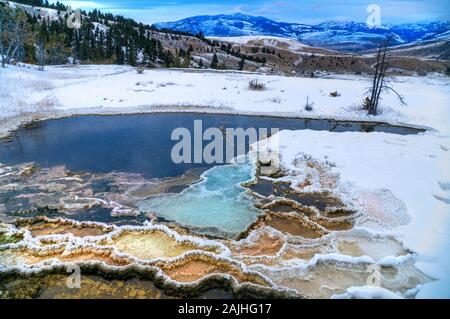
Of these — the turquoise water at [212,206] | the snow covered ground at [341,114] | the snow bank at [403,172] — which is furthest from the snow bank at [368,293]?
the turquoise water at [212,206]

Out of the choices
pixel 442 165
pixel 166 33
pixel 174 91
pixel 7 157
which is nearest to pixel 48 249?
pixel 7 157

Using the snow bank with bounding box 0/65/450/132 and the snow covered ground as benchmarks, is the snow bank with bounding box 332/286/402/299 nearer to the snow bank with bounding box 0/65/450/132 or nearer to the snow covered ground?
the snow covered ground

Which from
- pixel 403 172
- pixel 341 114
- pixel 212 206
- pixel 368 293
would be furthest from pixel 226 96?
pixel 368 293

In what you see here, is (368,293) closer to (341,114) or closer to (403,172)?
(403,172)

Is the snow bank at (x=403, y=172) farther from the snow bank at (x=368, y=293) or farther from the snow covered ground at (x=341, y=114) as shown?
the snow bank at (x=368, y=293)

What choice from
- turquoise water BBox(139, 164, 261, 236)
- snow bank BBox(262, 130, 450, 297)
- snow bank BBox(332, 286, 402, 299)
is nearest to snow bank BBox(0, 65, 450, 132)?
snow bank BBox(262, 130, 450, 297)
